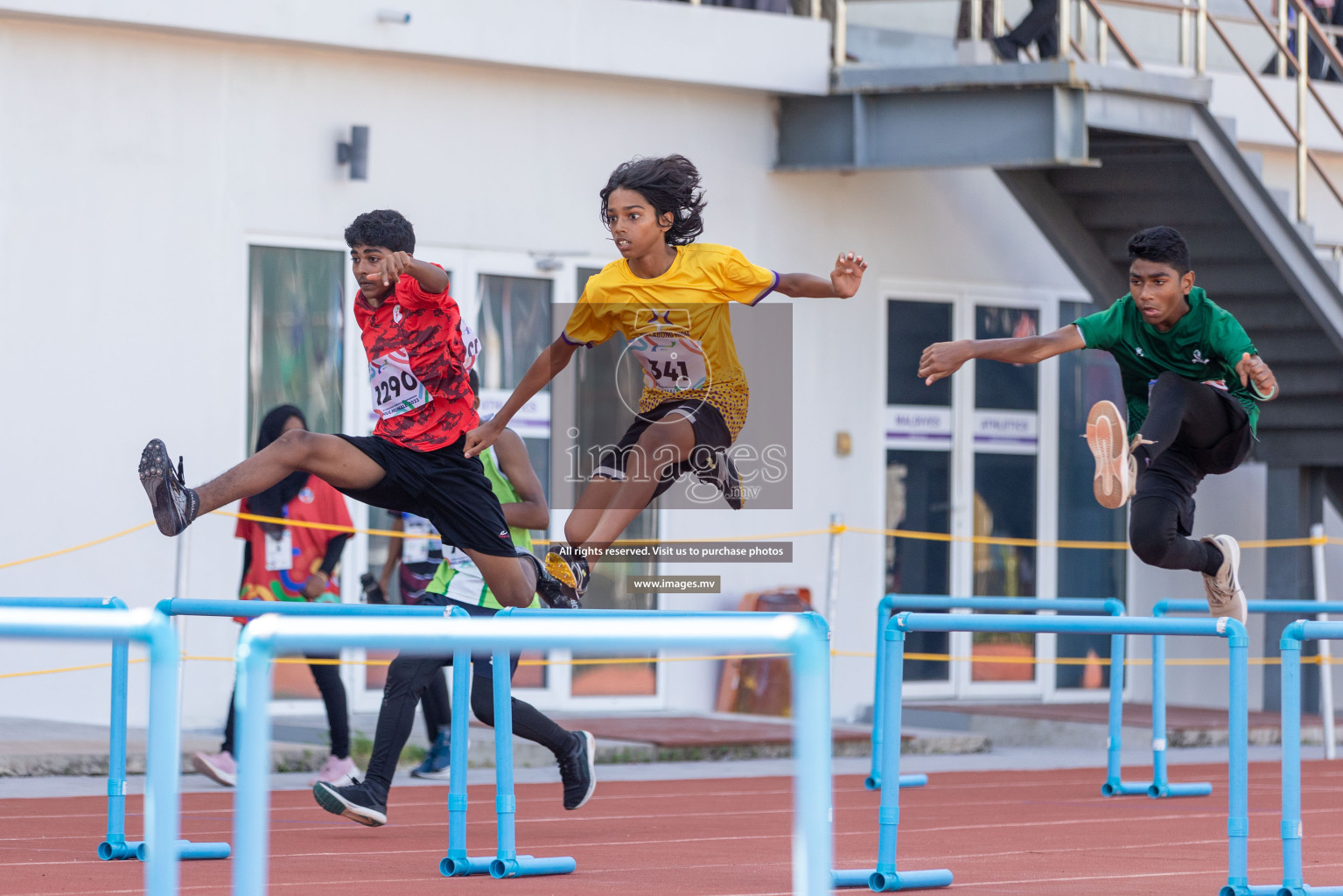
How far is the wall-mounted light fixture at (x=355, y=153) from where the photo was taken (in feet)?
44.5

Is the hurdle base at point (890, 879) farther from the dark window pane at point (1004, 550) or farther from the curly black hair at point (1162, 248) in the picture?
the dark window pane at point (1004, 550)

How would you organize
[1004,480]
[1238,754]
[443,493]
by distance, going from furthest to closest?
1. [1004,480]
2. [443,493]
3. [1238,754]

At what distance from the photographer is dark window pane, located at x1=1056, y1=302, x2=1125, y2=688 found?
664 inches

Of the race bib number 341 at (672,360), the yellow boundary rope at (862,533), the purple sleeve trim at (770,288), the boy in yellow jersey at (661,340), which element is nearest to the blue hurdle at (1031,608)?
the boy in yellow jersey at (661,340)

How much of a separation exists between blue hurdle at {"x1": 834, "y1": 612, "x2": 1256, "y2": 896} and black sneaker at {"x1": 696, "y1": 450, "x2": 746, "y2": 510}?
1.42 metres

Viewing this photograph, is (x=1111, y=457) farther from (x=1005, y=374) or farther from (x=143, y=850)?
(x=1005, y=374)

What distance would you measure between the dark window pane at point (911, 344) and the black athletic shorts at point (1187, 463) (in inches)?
304

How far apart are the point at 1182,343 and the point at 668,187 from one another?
7.22 feet

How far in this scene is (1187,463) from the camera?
27.0 ft

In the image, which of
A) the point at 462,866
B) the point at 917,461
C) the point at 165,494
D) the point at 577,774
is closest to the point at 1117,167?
the point at 917,461

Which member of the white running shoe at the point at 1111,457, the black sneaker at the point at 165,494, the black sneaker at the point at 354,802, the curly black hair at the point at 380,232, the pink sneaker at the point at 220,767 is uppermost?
the curly black hair at the point at 380,232

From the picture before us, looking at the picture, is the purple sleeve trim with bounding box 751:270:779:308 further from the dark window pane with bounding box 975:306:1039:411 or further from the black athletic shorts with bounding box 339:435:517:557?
the dark window pane with bounding box 975:306:1039:411

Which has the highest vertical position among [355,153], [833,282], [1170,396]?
[355,153]

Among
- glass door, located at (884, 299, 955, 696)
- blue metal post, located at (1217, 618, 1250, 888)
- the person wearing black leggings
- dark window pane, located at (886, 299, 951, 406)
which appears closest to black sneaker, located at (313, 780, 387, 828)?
the person wearing black leggings
